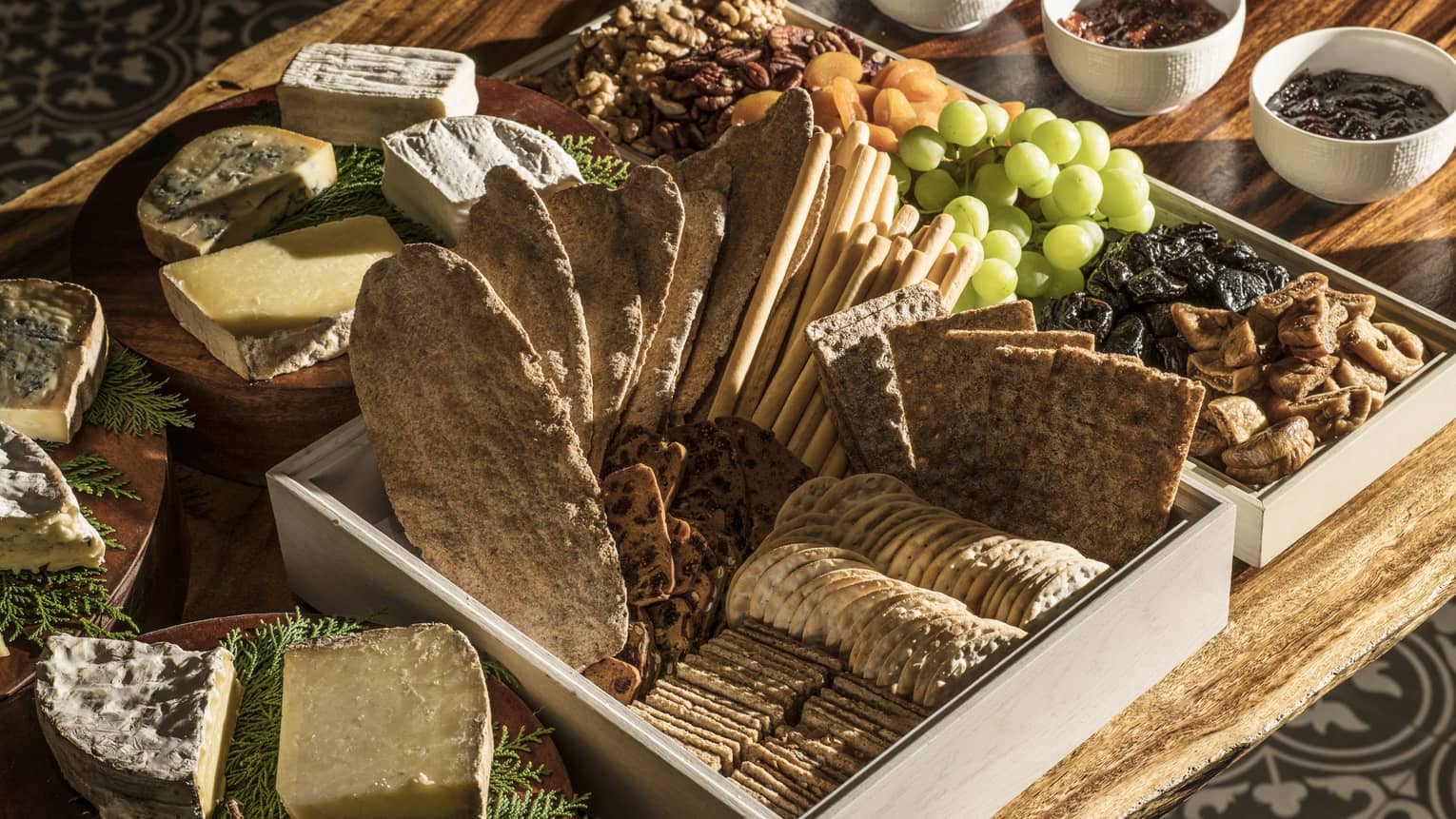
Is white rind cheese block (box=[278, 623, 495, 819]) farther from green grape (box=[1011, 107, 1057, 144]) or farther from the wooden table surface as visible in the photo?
green grape (box=[1011, 107, 1057, 144])

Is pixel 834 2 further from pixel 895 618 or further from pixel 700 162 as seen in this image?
pixel 895 618

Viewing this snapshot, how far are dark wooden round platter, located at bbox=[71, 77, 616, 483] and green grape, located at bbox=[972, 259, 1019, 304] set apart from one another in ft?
2.58

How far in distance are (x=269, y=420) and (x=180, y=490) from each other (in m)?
0.21

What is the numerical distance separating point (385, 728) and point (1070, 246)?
115cm

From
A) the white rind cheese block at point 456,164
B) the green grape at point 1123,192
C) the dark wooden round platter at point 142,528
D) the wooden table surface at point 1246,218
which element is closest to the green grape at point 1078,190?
the green grape at point 1123,192

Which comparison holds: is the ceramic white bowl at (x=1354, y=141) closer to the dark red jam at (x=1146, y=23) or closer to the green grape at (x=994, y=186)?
the dark red jam at (x=1146, y=23)

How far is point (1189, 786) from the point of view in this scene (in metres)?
1.68

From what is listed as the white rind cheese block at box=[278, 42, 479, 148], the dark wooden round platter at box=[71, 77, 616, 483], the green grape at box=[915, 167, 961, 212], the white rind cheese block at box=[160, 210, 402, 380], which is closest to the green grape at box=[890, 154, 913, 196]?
the green grape at box=[915, 167, 961, 212]

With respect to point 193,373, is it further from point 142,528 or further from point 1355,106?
point 1355,106

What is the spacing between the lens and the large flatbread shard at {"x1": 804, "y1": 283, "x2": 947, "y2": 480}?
177 cm

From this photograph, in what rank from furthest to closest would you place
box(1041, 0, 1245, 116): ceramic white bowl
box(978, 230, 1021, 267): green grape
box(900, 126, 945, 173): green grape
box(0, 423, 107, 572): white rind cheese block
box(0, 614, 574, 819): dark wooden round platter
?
box(1041, 0, 1245, 116): ceramic white bowl
box(900, 126, 945, 173): green grape
box(978, 230, 1021, 267): green grape
box(0, 423, 107, 572): white rind cheese block
box(0, 614, 574, 819): dark wooden round platter

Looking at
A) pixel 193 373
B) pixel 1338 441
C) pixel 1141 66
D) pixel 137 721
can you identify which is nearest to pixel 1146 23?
pixel 1141 66

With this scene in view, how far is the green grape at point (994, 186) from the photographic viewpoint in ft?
7.27

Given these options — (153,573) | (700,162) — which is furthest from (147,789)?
(700,162)
